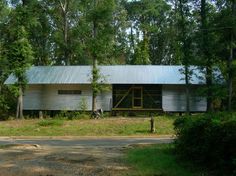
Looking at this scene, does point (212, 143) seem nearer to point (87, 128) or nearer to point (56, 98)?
point (87, 128)

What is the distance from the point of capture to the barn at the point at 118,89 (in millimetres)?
43844

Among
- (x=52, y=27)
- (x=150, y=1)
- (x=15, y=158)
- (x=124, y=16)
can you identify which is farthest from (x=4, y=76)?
(x=15, y=158)

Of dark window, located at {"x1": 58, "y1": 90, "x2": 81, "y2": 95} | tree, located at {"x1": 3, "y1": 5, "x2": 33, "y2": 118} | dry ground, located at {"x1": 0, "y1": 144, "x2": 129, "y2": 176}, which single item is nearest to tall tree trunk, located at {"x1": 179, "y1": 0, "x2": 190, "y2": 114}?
dark window, located at {"x1": 58, "y1": 90, "x2": 81, "y2": 95}

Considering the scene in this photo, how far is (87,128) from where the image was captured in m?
32.8

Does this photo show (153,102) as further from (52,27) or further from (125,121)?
(52,27)

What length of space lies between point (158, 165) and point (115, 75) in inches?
1317

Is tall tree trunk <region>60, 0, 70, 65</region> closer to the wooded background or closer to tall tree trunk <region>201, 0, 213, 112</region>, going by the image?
the wooded background

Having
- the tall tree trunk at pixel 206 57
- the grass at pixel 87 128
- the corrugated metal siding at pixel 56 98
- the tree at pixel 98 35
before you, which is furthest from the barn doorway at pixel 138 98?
the grass at pixel 87 128

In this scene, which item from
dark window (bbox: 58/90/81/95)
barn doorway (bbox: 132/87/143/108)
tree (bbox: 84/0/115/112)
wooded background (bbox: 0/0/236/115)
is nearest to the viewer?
wooded background (bbox: 0/0/236/115)

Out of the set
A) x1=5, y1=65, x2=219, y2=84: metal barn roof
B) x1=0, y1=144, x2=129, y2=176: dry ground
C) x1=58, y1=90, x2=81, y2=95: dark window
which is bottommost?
x1=0, y1=144, x2=129, y2=176: dry ground

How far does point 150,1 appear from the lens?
72.8m

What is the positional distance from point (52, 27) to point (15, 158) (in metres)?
47.2

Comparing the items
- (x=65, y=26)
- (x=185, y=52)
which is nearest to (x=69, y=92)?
(x=65, y=26)

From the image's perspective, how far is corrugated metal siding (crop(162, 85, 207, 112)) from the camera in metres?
43.7
